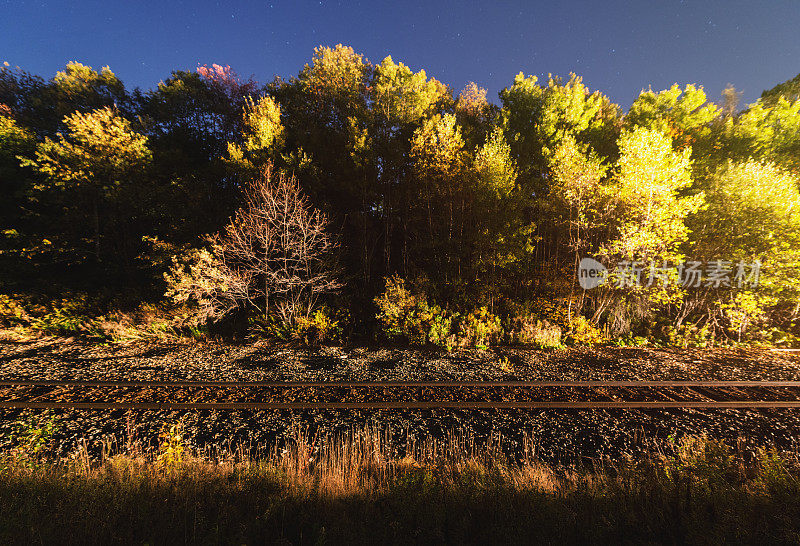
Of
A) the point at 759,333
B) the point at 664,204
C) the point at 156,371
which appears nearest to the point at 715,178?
the point at 664,204

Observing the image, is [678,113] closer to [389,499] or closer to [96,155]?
[389,499]

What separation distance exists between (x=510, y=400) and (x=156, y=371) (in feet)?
34.2

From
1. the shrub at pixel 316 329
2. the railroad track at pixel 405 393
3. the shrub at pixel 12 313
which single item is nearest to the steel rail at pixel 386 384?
the railroad track at pixel 405 393

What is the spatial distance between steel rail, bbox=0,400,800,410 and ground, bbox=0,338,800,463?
0.15 metres

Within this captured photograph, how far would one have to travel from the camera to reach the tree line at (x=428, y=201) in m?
10.7

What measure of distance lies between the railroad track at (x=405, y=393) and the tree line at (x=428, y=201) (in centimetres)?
356

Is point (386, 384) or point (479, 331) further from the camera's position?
point (479, 331)

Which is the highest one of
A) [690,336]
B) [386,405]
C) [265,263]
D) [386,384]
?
[265,263]

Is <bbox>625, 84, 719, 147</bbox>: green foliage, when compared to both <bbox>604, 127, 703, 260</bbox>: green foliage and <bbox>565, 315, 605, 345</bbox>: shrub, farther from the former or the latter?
<bbox>565, 315, 605, 345</bbox>: shrub

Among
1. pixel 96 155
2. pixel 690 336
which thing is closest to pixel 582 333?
pixel 690 336

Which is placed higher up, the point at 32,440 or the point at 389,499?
the point at 389,499

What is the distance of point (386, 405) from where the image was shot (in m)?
6.25

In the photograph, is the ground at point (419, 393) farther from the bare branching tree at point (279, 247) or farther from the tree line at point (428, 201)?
the bare branching tree at point (279, 247)

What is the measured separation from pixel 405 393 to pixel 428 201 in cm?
1007
